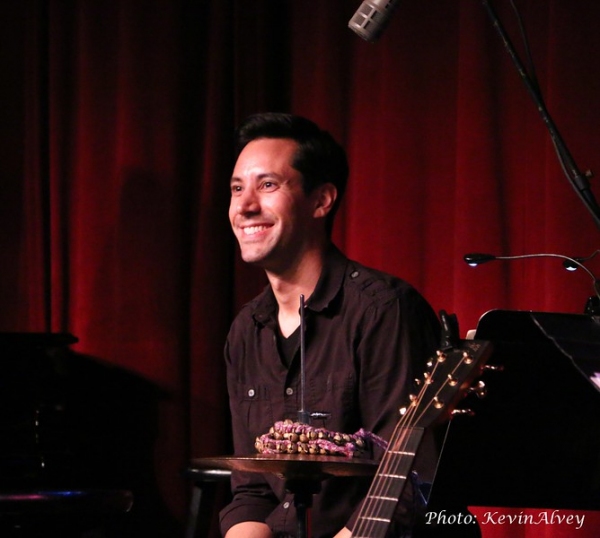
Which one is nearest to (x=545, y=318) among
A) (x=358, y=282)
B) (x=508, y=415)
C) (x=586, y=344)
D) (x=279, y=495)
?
(x=586, y=344)

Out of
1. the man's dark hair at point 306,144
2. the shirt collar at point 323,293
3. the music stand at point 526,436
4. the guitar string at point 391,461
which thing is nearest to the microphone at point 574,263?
the music stand at point 526,436

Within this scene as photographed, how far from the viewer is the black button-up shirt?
2.16m

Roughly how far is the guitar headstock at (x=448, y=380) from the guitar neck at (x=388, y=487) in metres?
0.03

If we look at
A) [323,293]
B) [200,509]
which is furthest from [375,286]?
[200,509]

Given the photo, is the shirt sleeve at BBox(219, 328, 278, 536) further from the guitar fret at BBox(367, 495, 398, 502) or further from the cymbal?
the guitar fret at BBox(367, 495, 398, 502)

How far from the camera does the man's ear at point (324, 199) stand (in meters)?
2.53

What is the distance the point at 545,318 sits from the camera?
1526 millimetres

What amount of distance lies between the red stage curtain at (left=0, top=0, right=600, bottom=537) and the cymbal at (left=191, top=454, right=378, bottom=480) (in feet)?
5.26

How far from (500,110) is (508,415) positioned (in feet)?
5.46

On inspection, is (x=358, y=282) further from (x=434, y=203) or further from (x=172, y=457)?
(x=172, y=457)

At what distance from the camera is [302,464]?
1.58 metres

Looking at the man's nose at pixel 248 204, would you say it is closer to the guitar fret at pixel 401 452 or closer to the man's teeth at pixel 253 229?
the man's teeth at pixel 253 229

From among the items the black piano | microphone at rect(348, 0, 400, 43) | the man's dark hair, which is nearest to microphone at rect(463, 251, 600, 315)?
microphone at rect(348, 0, 400, 43)

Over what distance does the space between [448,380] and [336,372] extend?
2.42 feet
